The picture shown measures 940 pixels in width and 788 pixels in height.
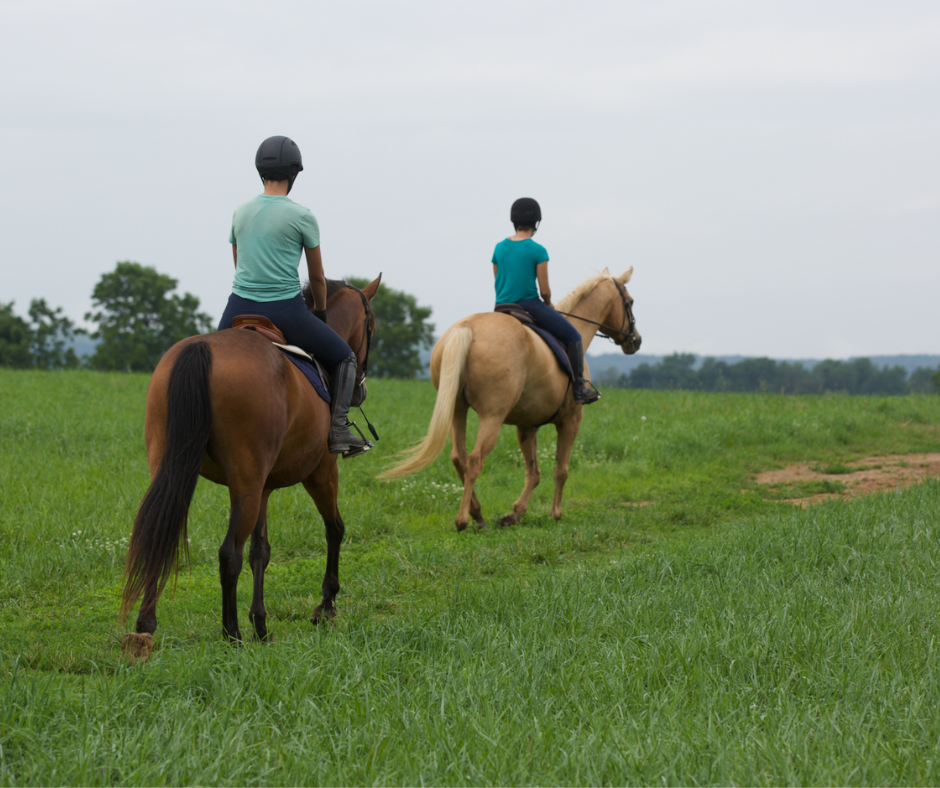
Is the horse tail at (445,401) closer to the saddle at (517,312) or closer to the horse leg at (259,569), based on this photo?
the saddle at (517,312)

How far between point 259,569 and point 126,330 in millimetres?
51245

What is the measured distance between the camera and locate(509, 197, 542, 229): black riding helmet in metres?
8.34

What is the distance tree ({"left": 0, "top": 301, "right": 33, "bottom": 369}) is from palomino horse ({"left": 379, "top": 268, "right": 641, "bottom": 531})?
4897 cm

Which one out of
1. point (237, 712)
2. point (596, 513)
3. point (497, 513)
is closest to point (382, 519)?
point (497, 513)

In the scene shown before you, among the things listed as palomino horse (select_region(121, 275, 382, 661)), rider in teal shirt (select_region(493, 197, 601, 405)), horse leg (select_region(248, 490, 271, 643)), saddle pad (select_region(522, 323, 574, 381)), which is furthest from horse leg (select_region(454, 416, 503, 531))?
palomino horse (select_region(121, 275, 382, 661))

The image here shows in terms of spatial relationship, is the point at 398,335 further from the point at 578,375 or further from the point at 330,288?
the point at 330,288

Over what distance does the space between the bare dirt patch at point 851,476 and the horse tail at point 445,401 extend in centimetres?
452

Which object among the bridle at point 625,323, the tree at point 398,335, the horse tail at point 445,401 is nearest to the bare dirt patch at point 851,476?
the bridle at point 625,323

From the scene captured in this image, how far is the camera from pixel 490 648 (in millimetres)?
4004

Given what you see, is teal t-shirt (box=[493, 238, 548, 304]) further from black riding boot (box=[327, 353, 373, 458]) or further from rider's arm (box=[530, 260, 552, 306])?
black riding boot (box=[327, 353, 373, 458])

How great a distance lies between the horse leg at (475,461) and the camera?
311 inches

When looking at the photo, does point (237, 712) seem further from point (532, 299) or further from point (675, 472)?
point (675, 472)

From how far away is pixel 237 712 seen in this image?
3.22 metres

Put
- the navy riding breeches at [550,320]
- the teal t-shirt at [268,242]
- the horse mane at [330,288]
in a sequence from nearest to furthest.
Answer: the teal t-shirt at [268,242]
the horse mane at [330,288]
the navy riding breeches at [550,320]
